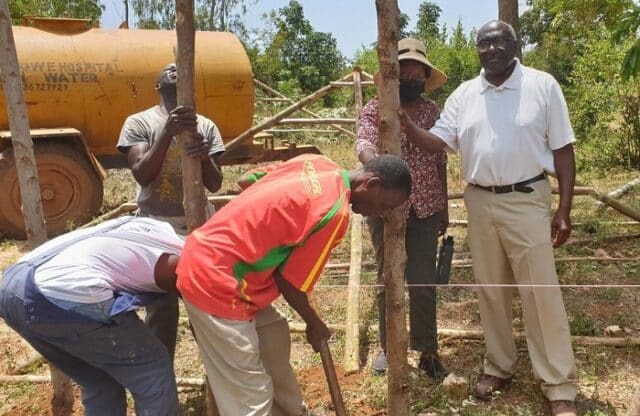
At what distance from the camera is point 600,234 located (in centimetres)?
650

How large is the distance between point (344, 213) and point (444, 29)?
2640 cm

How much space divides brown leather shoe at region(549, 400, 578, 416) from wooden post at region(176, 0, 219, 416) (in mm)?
1978

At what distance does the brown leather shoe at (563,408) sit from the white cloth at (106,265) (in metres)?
2.03

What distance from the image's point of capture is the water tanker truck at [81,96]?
7.34 meters

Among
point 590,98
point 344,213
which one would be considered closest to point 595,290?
point 344,213

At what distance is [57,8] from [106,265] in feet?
73.1

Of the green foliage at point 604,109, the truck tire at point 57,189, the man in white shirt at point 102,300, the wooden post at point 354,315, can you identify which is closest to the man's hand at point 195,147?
the man in white shirt at point 102,300

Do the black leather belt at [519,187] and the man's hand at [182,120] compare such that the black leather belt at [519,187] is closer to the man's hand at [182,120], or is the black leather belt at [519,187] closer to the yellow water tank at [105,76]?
the man's hand at [182,120]

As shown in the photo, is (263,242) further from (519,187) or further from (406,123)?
(519,187)

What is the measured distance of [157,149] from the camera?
116 inches

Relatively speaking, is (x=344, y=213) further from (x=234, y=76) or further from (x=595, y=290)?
(x=234, y=76)

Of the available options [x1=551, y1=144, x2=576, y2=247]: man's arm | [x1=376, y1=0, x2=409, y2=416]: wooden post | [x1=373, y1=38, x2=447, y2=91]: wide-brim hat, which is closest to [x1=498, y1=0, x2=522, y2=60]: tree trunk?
[x1=373, y1=38, x2=447, y2=91]: wide-brim hat

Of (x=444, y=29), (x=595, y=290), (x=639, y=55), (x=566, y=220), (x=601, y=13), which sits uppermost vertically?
(x=444, y=29)

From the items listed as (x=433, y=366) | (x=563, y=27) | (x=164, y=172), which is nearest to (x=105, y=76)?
(x=164, y=172)
